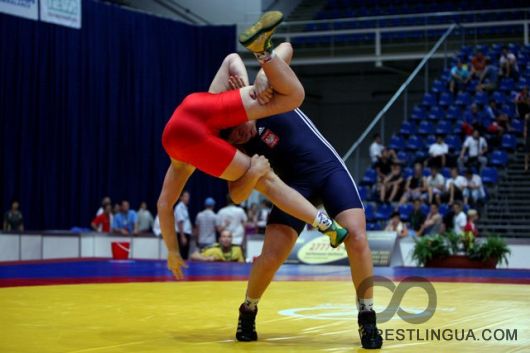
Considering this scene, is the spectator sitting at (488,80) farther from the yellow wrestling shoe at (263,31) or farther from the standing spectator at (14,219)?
the yellow wrestling shoe at (263,31)

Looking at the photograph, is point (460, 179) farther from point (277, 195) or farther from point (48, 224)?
point (277, 195)

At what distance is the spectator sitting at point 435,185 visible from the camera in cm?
1584

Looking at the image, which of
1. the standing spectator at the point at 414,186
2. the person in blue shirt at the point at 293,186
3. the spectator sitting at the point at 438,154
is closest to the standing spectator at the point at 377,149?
the spectator sitting at the point at 438,154

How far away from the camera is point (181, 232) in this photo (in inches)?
656

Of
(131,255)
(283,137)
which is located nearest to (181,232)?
(131,255)

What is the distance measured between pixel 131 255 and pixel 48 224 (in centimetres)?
468

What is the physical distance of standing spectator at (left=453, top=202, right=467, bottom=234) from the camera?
14.3 meters

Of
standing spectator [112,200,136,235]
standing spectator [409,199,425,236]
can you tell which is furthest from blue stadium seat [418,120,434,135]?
standing spectator [112,200,136,235]

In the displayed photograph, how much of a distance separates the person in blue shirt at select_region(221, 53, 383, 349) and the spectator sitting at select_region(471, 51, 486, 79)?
47.4 ft

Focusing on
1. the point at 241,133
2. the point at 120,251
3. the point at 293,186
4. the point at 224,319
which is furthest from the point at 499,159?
the point at 241,133

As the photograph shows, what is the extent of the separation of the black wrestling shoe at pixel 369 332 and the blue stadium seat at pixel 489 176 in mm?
12426

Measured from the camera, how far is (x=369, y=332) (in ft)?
14.4

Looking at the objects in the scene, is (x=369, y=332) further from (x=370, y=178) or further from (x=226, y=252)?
(x=370, y=178)

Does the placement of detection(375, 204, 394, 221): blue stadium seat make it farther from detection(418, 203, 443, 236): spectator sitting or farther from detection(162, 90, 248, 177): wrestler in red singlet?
detection(162, 90, 248, 177): wrestler in red singlet
